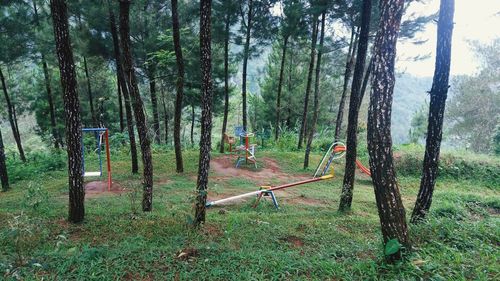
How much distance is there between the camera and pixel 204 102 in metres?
4.16

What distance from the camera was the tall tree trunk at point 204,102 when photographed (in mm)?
4014

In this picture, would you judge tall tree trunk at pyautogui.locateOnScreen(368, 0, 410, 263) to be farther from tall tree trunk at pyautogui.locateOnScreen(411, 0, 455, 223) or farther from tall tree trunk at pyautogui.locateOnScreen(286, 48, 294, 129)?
tall tree trunk at pyautogui.locateOnScreen(286, 48, 294, 129)

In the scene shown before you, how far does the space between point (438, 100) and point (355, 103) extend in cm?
143

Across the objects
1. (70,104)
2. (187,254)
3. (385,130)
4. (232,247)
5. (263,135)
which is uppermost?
(70,104)

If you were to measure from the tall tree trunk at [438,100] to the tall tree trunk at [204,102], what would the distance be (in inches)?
125

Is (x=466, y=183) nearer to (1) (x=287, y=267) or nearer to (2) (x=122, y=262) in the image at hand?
(1) (x=287, y=267)

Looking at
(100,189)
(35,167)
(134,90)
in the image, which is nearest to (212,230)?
(134,90)

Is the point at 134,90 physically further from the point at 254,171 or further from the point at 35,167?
the point at 35,167

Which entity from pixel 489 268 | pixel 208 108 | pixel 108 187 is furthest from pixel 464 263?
pixel 108 187

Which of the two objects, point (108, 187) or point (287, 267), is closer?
point (287, 267)

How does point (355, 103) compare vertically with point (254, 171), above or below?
above

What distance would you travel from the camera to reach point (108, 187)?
26.7 feet

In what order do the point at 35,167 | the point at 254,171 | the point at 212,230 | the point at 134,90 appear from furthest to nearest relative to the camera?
the point at 254,171 < the point at 35,167 < the point at 134,90 < the point at 212,230

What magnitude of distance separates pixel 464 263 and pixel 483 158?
36.4ft
